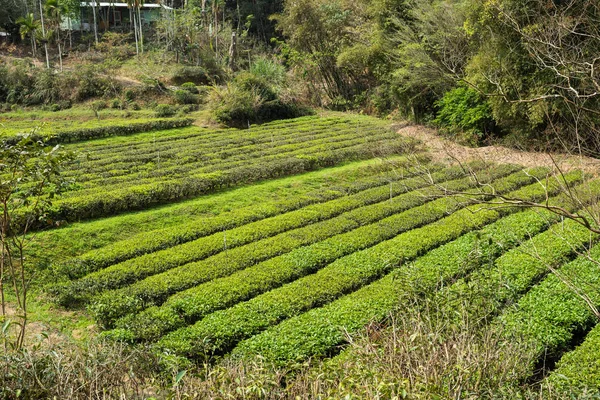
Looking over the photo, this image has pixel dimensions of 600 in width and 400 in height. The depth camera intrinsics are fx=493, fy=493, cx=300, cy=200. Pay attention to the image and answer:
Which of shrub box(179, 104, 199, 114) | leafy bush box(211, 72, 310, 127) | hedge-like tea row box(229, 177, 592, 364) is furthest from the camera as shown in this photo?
shrub box(179, 104, 199, 114)

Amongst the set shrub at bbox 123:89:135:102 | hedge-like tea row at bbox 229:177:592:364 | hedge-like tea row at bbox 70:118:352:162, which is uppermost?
shrub at bbox 123:89:135:102

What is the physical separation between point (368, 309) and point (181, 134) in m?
24.0

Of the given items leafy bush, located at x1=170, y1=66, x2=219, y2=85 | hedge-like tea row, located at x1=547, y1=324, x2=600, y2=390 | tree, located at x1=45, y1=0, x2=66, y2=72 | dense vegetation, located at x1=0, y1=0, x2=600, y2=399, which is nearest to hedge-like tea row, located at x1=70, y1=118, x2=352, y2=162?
dense vegetation, located at x1=0, y1=0, x2=600, y2=399

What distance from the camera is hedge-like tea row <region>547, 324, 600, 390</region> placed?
8.05 m

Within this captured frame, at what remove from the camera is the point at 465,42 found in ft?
96.2

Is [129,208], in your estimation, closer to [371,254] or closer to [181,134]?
[371,254]

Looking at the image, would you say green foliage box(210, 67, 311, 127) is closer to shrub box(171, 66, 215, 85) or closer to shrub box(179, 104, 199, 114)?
shrub box(179, 104, 199, 114)

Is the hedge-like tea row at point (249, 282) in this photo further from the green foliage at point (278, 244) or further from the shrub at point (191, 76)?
the shrub at point (191, 76)

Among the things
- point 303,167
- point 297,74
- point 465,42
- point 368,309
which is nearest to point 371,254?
point 368,309

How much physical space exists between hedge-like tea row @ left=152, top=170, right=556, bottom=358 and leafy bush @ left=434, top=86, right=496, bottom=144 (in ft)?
44.1

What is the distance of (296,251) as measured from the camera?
14.1m

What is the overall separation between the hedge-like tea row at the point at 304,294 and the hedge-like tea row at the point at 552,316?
270cm

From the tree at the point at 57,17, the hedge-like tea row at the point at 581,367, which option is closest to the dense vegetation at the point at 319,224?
the hedge-like tea row at the point at 581,367

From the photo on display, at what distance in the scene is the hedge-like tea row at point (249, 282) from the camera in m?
10.8
